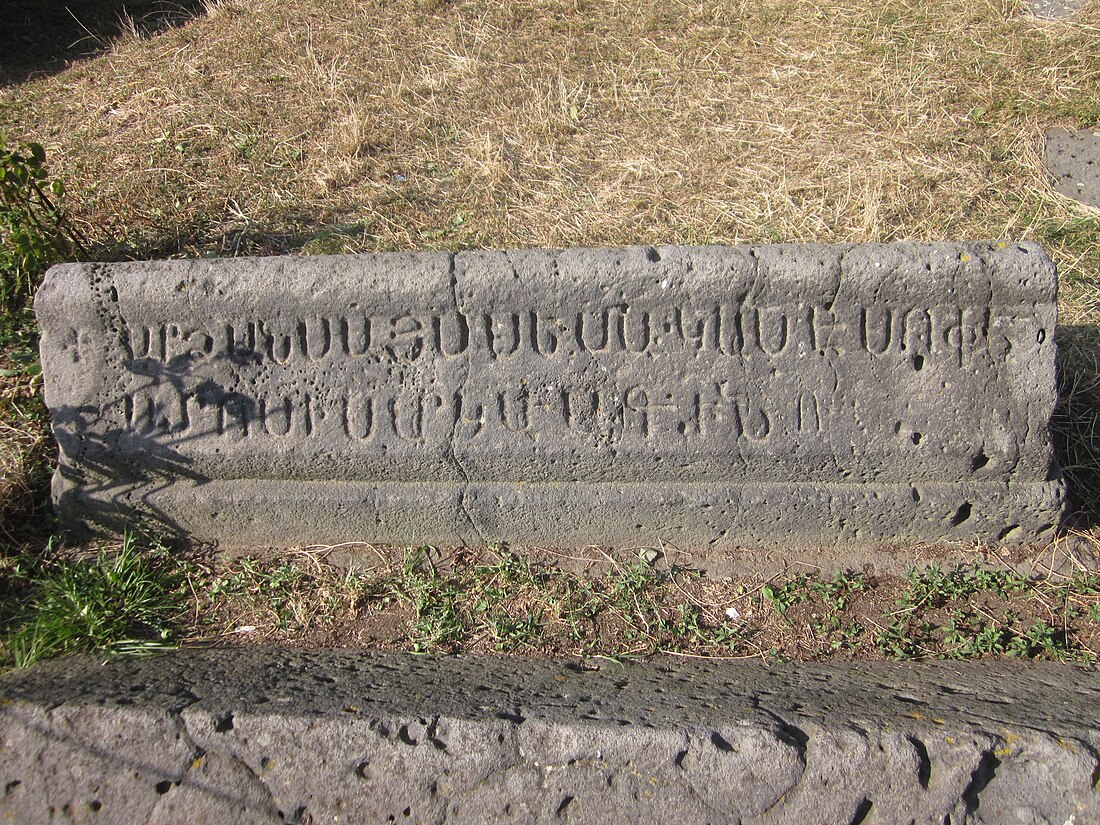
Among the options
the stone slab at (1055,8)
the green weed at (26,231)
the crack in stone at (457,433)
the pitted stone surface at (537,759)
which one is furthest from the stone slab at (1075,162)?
the green weed at (26,231)

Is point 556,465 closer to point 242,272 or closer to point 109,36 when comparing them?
point 242,272

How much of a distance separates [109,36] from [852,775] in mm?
6085

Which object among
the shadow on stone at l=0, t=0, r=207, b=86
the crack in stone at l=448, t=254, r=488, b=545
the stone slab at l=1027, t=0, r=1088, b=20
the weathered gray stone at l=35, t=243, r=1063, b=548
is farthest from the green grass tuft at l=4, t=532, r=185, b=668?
the stone slab at l=1027, t=0, r=1088, b=20

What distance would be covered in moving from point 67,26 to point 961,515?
627 cm

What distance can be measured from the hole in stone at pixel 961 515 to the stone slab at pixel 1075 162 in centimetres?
229

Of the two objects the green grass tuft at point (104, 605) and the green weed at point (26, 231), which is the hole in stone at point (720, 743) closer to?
the green grass tuft at point (104, 605)

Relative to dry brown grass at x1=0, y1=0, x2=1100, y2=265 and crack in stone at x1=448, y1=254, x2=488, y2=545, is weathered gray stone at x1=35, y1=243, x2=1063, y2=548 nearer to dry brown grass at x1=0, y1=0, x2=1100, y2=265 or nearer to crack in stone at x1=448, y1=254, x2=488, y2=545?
crack in stone at x1=448, y1=254, x2=488, y2=545

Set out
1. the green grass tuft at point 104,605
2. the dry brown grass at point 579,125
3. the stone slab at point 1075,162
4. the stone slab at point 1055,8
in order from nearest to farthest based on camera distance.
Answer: the green grass tuft at point 104,605 < the dry brown grass at point 579,125 < the stone slab at point 1075,162 < the stone slab at point 1055,8

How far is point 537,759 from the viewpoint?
6.63 ft

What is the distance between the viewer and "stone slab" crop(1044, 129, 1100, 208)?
4195 mm

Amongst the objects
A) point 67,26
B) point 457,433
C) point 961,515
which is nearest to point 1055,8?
point 961,515

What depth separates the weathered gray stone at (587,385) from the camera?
2684mm

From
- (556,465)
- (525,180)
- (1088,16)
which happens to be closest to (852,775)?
(556,465)

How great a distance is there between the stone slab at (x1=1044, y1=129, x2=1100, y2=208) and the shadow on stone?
5.28 metres
